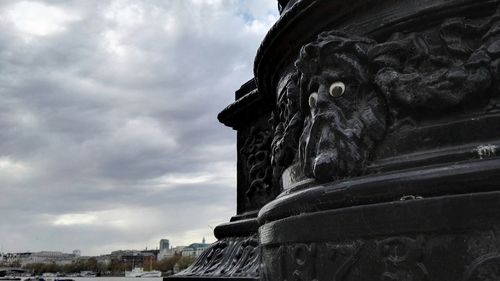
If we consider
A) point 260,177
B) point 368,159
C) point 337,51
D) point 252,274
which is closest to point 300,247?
point 368,159

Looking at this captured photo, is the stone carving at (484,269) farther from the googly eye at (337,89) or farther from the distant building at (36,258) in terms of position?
the distant building at (36,258)

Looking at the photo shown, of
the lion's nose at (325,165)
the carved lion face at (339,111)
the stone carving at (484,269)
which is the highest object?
the carved lion face at (339,111)

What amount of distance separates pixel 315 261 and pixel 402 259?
17.5 inches

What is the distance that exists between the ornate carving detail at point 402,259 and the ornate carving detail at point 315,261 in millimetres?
124

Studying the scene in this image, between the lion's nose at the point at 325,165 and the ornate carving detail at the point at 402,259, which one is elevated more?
the lion's nose at the point at 325,165

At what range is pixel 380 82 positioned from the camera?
7.41 ft

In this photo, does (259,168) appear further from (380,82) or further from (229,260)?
(380,82)

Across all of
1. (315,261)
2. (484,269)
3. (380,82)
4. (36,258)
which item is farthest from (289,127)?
(36,258)

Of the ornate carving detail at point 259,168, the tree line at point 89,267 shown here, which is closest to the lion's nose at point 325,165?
the ornate carving detail at point 259,168

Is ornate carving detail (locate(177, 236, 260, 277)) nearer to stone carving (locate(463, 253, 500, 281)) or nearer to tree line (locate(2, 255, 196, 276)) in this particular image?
stone carving (locate(463, 253, 500, 281))

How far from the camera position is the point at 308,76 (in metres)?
2.56

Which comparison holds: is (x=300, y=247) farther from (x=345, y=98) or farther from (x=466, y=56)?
(x=466, y=56)

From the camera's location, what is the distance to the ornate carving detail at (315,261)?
2.13 m

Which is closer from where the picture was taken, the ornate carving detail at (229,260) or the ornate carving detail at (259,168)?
the ornate carving detail at (229,260)
